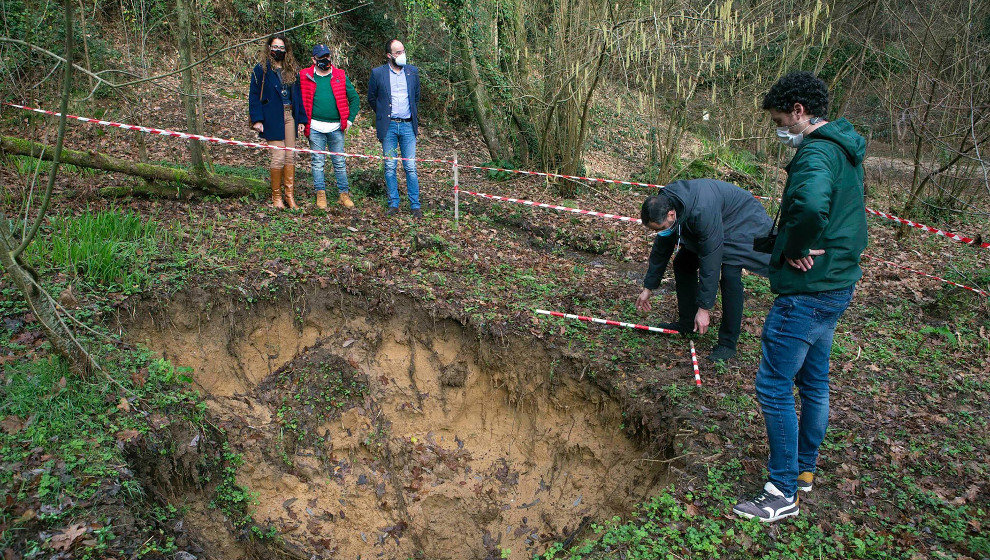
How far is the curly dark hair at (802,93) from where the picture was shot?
2883 millimetres

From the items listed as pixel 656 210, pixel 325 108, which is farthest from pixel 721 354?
pixel 325 108

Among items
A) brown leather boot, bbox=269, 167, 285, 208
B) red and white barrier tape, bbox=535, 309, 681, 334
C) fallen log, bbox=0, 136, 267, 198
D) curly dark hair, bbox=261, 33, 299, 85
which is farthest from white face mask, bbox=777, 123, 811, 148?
fallen log, bbox=0, 136, 267, 198

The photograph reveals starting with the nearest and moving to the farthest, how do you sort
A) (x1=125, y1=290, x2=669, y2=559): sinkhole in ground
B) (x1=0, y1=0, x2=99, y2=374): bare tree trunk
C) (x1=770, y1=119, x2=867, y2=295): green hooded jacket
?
(x1=770, y1=119, x2=867, y2=295): green hooded jacket < (x1=0, y1=0, x2=99, y2=374): bare tree trunk < (x1=125, y1=290, x2=669, y2=559): sinkhole in ground

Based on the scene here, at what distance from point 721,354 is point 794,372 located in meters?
1.80

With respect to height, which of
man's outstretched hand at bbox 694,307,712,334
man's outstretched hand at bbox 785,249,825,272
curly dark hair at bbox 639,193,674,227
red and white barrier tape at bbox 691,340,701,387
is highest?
curly dark hair at bbox 639,193,674,227

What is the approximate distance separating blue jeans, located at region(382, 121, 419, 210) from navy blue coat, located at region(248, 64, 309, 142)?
1.12 meters

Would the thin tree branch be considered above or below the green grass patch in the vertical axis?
above

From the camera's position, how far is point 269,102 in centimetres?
662

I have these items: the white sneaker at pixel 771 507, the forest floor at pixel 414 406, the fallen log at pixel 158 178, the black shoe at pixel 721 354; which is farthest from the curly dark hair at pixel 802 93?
the fallen log at pixel 158 178

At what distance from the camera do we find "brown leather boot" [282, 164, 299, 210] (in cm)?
695

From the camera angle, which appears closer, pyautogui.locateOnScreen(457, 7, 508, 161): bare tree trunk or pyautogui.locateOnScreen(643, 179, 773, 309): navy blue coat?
pyautogui.locateOnScreen(643, 179, 773, 309): navy blue coat

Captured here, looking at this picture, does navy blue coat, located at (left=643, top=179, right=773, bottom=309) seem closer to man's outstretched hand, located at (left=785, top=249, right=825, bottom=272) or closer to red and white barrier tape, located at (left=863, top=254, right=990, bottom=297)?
man's outstretched hand, located at (left=785, top=249, right=825, bottom=272)

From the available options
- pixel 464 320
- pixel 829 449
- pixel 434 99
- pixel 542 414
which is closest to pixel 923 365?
pixel 829 449

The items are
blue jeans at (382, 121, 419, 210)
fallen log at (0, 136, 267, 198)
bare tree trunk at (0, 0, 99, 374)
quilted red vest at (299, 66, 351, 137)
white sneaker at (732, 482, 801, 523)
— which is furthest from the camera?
blue jeans at (382, 121, 419, 210)
